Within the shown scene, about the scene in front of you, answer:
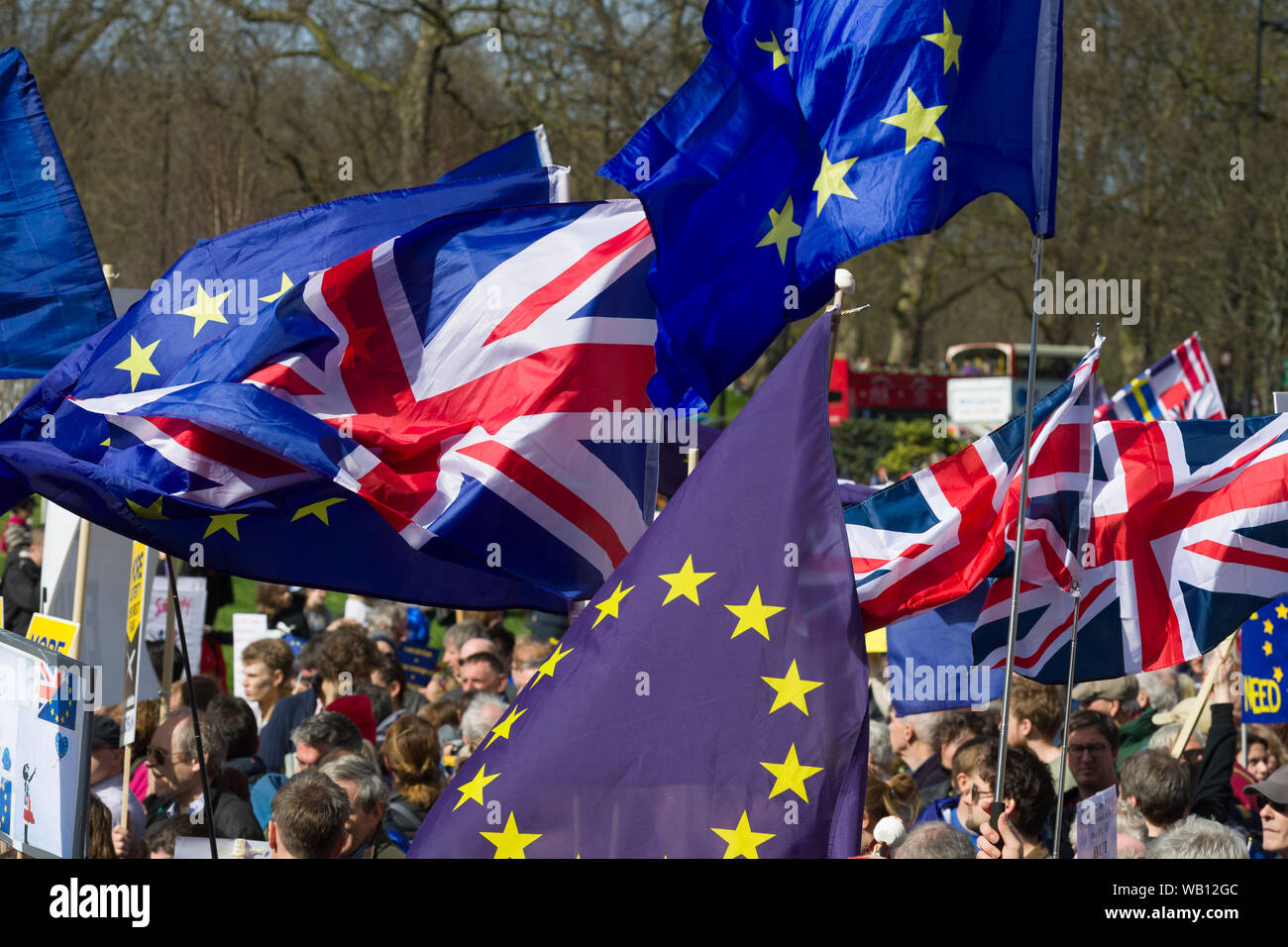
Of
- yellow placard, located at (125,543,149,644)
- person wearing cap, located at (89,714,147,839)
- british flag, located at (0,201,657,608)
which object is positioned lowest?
person wearing cap, located at (89,714,147,839)

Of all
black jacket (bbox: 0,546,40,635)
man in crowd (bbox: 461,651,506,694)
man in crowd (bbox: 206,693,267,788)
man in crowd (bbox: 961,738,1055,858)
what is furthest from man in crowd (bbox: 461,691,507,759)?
black jacket (bbox: 0,546,40,635)

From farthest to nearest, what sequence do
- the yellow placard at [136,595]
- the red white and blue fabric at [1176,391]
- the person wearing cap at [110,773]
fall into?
the red white and blue fabric at [1176,391]
the yellow placard at [136,595]
the person wearing cap at [110,773]

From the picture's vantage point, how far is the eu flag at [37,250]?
211 inches

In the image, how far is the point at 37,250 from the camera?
5426 millimetres

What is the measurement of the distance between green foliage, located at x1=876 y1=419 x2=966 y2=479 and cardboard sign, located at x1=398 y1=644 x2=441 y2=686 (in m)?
19.1

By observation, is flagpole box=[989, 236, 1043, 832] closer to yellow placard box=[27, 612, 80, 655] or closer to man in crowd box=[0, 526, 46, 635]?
yellow placard box=[27, 612, 80, 655]

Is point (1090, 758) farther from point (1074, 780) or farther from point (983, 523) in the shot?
point (983, 523)

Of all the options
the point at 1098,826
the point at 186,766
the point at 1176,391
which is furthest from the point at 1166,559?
the point at 1176,391

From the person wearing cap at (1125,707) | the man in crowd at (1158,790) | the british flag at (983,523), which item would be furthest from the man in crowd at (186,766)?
the person wearing cap at (1125,707)

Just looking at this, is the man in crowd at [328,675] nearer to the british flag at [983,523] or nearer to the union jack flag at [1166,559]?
the british flag at [983,523]

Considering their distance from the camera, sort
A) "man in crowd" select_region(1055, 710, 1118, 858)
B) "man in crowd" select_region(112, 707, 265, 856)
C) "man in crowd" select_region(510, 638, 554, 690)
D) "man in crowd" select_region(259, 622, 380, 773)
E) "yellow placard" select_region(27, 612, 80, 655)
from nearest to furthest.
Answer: "yellow placard" select_region(27, 612, 80, 655), "man in crowd" select_region(1055, 710, 1118, 858), "man in crowd" select_region(112, 707, 265, 856), "man in crowd" select_region(259, 622, 380, 773), "man in crowd" select_region(510, 638, 554, 690)

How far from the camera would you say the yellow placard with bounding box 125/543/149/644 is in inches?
227

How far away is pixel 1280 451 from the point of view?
478cm

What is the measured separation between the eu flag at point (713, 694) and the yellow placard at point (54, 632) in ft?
6.47
